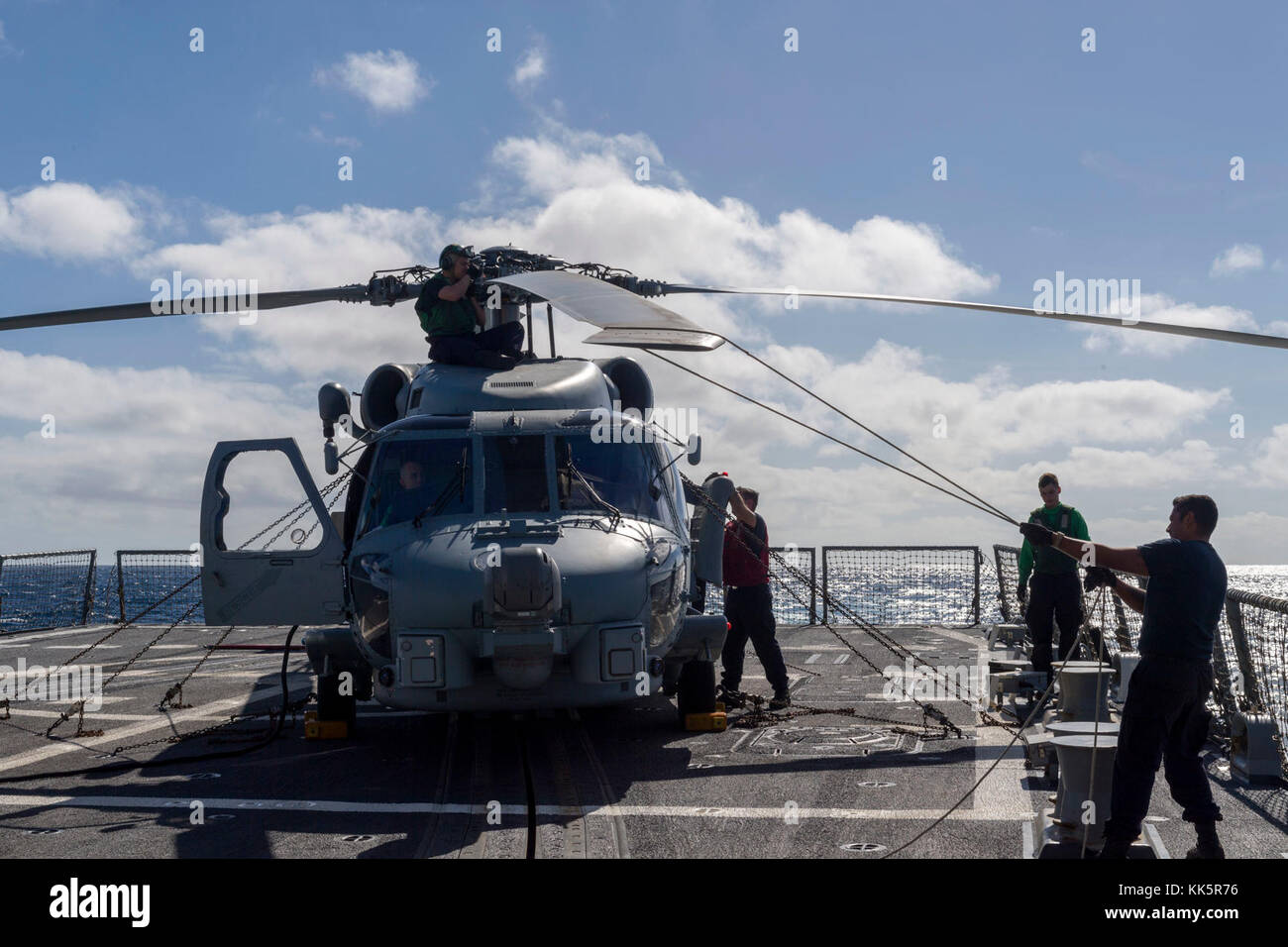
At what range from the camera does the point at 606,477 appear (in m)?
9.55

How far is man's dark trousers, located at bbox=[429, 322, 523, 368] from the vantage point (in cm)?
1059

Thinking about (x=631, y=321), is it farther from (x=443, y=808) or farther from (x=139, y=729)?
(x=139, y=729)

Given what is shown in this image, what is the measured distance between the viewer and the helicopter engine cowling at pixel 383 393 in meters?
11.0

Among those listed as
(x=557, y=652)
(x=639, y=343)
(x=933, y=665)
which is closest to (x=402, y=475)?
(x=557, y=652)

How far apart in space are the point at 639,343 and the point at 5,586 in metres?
19.1

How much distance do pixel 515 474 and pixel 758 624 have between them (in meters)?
3.37

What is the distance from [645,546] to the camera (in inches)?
346

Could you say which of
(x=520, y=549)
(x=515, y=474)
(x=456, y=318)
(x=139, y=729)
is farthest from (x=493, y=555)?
(x=139, y=729)

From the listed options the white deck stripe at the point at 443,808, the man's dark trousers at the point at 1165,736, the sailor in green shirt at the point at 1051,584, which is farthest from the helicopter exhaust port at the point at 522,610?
the sailor in green shirt at the point at 1051,584

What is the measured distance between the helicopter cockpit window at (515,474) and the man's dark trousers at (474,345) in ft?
4.71

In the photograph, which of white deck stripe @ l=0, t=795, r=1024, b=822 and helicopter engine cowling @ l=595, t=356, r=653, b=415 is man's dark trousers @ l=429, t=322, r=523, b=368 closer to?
helicopter engine cowling @ l=595, t=356, r=653, b=415

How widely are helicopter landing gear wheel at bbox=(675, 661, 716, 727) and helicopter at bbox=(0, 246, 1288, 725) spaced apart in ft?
0.06
